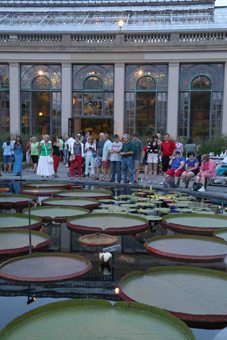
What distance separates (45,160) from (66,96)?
1429 centimetres

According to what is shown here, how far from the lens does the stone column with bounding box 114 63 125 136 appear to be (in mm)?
29062

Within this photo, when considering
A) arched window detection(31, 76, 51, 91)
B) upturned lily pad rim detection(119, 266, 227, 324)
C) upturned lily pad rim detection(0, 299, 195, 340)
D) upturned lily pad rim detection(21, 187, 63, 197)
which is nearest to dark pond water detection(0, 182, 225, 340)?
upturned lily pad rim detection(119, 266, 227, 324)

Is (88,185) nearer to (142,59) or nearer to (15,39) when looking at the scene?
(142,59)

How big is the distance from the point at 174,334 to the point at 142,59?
2668 centimetres

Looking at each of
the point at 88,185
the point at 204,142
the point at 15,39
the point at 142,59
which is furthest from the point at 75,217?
the point at 15,39

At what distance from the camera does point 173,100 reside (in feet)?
94.1

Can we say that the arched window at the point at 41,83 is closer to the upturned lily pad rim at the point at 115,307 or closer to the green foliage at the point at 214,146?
the green foliage at the point at 214,146

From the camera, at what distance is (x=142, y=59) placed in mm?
28656

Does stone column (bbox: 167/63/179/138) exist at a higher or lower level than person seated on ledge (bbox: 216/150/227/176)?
higher

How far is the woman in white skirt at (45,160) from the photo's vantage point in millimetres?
16000

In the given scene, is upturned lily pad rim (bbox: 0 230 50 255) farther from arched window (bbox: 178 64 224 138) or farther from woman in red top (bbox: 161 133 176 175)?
arched window (bbox: 178 64 224 138)

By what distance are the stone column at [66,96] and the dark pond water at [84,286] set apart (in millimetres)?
23051

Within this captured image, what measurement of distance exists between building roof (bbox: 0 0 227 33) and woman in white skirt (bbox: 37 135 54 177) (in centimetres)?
1599

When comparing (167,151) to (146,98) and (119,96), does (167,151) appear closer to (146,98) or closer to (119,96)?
(119,96)
